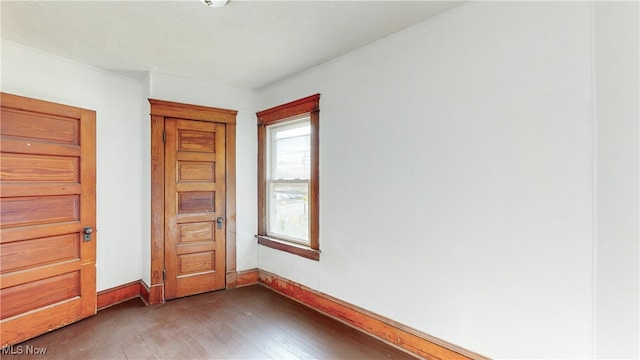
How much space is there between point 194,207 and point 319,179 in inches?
61.7

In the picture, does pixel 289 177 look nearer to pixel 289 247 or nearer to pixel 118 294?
pixel 289 247

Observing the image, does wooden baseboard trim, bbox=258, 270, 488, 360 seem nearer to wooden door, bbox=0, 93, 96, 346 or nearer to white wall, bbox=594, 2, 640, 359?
white wall, bbox=594, 2, 640, 359

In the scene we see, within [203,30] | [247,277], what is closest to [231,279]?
[247,277]

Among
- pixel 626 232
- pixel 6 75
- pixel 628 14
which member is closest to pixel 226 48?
pixel 6 75

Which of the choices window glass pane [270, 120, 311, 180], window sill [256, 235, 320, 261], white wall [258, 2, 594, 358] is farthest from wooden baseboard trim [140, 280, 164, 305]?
white wall [258, 2, 594, 358]

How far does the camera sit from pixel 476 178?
202 cm

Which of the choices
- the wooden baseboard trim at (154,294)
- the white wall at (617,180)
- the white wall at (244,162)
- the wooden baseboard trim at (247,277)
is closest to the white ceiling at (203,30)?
the white wall at (244,162)

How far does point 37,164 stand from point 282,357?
265 centimetres

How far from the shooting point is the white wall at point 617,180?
4.89ft

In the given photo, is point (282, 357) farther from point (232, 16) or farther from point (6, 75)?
point (6, 75)

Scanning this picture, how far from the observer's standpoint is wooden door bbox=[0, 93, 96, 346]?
8.13ft

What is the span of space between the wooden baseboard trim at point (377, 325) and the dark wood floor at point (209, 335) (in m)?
0.07

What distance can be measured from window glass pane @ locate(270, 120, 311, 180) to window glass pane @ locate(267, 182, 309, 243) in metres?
0.14

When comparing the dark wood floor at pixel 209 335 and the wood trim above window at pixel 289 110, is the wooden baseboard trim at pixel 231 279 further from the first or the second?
the wood trim above window at pixel 289 110
